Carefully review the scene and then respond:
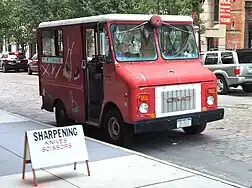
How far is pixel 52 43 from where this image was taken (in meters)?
10.9

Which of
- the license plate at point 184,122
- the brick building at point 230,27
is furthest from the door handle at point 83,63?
the brick building at point 230,27

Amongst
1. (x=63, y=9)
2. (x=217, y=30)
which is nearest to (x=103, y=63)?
(x=63, y=9)

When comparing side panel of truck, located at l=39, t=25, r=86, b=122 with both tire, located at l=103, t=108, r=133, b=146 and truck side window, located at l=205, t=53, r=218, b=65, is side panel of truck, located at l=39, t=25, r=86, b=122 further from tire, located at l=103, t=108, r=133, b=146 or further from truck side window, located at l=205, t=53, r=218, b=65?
truck side window, located at l=205, t=53, r=218, b=65

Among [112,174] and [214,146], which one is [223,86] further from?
[112,174]

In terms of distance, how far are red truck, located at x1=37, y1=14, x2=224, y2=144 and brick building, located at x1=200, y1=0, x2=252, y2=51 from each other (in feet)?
73.6

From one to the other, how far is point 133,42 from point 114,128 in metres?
1.68

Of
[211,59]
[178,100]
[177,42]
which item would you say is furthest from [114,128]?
[211,59]

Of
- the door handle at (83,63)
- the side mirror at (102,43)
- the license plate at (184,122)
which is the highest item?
the side mirror at (102,43)

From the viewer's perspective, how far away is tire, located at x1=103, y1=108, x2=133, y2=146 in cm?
862

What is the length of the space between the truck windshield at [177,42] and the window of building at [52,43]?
248cm

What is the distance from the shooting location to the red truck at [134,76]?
8430mm

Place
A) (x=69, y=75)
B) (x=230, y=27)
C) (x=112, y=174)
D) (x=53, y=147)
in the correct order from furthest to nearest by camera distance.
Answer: (x=230, y=27) < (x=69, y=75) < (x=112, y=174) < (x=53, y=147)

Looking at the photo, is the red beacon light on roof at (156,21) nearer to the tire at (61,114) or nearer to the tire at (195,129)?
the tire at (195,129)

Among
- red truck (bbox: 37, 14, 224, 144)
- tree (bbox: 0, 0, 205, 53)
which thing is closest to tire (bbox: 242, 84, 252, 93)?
tree (bbox: 0, 0, 205, 53)
